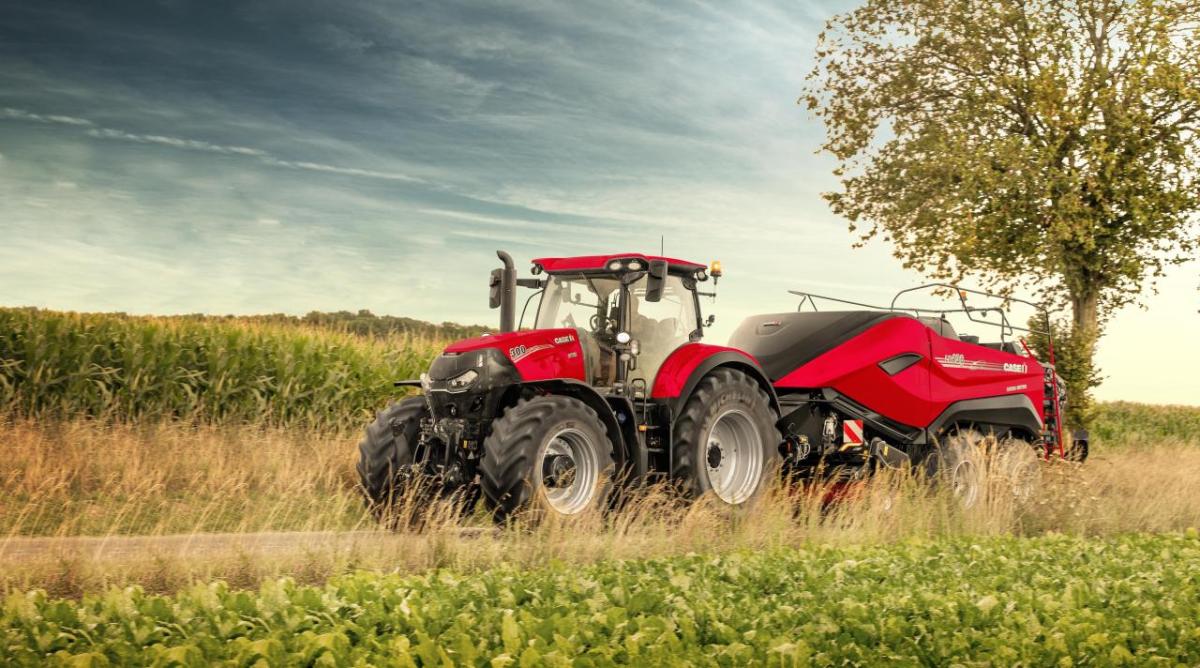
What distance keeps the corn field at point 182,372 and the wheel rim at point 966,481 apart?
8.95 metres

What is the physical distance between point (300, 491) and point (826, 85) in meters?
20.9

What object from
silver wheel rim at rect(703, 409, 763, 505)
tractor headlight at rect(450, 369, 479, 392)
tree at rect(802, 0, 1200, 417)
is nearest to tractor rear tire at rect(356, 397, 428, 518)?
tractor headlight at rect(450, 369, 479, 392)

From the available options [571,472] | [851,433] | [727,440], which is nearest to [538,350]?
[571,472]

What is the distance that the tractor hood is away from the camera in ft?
30.6

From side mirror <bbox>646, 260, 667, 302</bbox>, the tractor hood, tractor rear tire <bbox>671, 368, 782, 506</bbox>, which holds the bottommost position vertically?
tractor rear tire <bbox>671, 368, 782, 506</bbox>

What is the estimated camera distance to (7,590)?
6883mm

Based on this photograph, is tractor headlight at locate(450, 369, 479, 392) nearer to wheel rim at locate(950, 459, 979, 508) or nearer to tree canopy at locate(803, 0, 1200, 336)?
wheel rim at locate(950, 459, 979, 508)

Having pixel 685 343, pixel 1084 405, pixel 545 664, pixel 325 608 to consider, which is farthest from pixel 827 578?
pixel 1084 405

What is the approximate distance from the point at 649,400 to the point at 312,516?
395 centimetres

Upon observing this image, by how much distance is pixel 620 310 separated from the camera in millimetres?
9945

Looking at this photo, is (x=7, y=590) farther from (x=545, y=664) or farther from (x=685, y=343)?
(x=685, y=343)

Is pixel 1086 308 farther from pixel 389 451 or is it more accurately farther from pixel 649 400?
pixel 389 451

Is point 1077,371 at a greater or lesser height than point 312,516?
greater

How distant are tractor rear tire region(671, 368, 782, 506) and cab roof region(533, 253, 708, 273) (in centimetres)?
113
